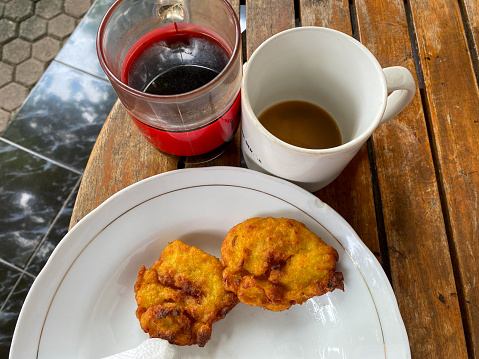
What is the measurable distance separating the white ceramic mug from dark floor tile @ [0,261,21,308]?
116 cm

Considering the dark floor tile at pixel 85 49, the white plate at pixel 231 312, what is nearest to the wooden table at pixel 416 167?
the white plate at pixel 231 312

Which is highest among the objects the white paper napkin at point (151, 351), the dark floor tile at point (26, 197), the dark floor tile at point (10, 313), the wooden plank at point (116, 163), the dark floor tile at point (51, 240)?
the wooden plank at point (116, 163)

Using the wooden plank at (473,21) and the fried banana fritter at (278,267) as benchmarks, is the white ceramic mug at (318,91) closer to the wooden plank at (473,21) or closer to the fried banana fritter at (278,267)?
the fried banana fritter at (278,267)

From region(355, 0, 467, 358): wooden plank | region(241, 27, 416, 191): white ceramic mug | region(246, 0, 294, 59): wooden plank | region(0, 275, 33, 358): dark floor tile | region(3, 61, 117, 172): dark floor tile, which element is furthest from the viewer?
region(3, 61, 117, 172): dark floor tile

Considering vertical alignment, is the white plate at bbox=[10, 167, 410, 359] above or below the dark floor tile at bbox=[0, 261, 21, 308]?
above

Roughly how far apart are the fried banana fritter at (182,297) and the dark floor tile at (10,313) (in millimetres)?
941

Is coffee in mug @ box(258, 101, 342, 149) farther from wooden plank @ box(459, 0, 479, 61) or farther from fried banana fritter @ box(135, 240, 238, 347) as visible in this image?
wooden plank @ box(459, 0, 479, 61)

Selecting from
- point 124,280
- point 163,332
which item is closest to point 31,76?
point 124,280

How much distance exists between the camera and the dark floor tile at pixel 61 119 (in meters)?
1.60

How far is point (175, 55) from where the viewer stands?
0.73 m

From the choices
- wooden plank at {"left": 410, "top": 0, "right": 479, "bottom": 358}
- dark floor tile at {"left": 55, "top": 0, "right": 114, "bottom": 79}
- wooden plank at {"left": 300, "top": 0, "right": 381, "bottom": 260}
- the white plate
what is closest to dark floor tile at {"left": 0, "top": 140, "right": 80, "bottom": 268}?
dark floor tile at {"left": 55, "top": 0, "right": 114, "bottom": 79}

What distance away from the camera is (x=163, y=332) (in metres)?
0.72

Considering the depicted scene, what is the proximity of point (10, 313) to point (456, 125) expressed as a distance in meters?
1.58

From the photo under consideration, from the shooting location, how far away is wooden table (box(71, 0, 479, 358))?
31.7 inches
